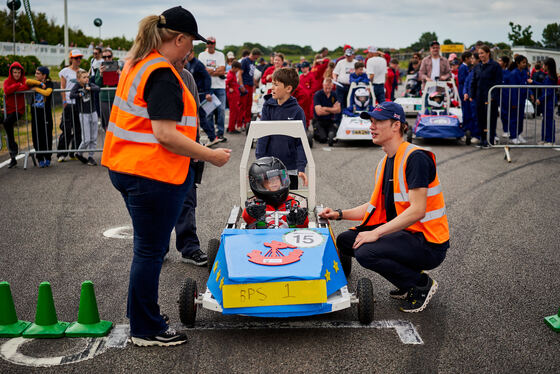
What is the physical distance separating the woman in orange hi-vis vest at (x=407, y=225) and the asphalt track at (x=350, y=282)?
11.3 inches

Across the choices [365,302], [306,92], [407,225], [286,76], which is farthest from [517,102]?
[365,302]

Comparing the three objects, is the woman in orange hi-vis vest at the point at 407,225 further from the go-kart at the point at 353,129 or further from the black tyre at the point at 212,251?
the go-kart at the point at 353,129

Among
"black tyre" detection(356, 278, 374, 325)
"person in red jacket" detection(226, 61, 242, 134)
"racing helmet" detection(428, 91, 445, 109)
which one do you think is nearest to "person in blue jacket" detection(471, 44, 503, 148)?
"racing helmet" detection(428, 91, 445, 109)

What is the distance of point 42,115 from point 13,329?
319 inches

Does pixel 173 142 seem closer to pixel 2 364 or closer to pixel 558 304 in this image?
pixel 2 364

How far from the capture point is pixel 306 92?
47.3 feet

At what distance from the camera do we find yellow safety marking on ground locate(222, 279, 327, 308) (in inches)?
153

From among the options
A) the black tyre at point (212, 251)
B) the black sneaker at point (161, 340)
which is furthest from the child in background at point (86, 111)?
the black sneaker at point (161, 340)

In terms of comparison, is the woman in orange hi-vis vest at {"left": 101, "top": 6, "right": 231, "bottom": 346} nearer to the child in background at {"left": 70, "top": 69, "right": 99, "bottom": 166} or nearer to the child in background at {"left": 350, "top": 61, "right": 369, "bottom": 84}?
the child in background at {"left": 70, "top": 69, "right": 99, "bottom": 166}

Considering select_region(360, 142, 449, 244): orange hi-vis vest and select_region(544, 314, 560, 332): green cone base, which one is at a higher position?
select_region(360, 142, 449, 244): orange hi-vis vest

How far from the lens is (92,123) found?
11.8 meters

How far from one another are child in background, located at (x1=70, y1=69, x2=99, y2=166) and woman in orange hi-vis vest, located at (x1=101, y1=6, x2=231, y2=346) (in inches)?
322

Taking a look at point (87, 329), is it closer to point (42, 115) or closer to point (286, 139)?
point (286, 139)

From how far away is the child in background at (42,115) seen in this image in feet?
36.9
